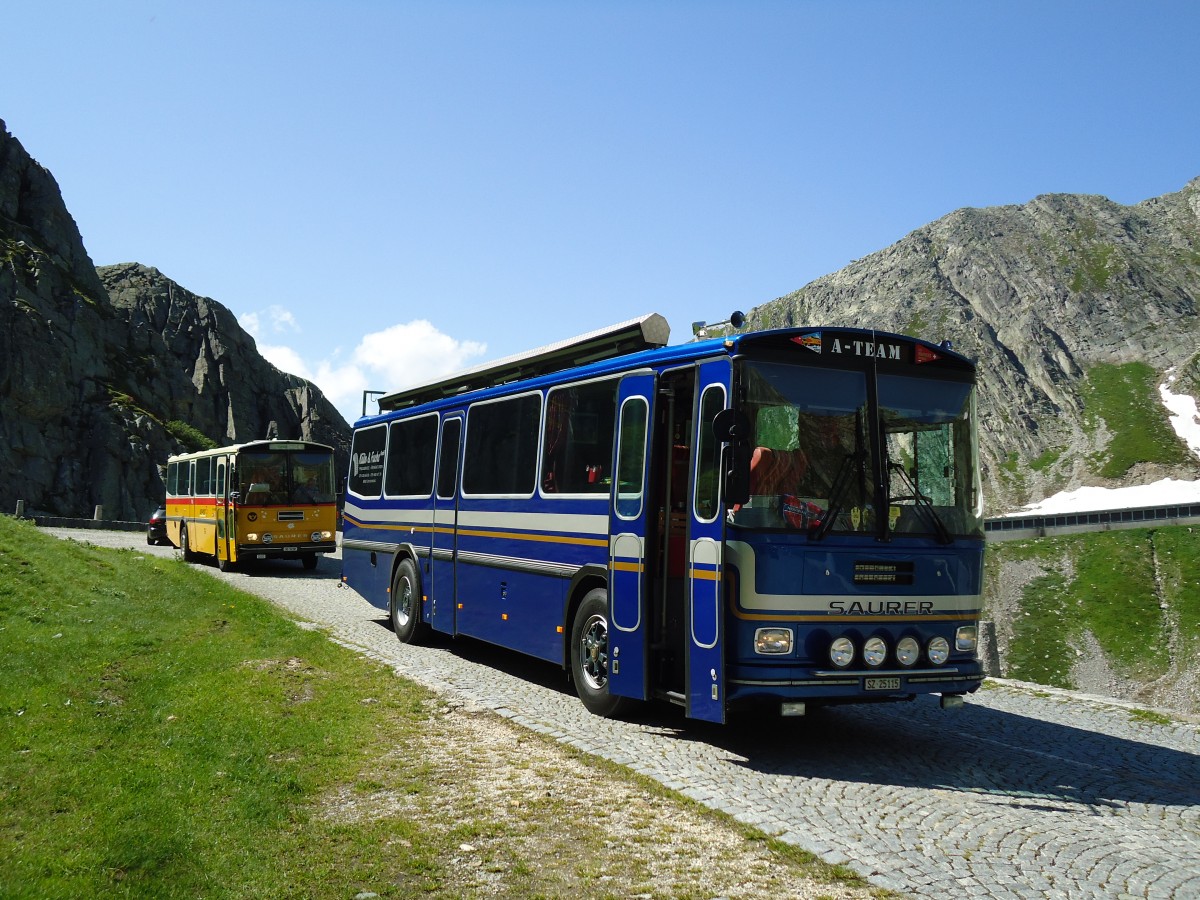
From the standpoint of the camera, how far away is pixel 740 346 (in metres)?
8.34

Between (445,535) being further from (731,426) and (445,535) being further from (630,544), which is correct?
(731,426)

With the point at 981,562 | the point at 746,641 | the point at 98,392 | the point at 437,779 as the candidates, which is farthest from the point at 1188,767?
the point at 98,392

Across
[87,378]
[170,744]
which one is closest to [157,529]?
[170,744]

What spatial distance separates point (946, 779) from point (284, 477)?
22.3 meters

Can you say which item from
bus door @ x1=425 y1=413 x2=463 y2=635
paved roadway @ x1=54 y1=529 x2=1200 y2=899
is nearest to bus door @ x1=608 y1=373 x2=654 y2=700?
paved roadway @ x1=54 y1=529 x2=1200 y2=899

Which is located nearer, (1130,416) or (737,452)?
(737,452)

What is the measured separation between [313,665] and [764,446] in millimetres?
6447

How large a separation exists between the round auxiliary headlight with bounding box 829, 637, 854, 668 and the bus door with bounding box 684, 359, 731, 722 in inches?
34.6

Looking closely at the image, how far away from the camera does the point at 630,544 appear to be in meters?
9.40

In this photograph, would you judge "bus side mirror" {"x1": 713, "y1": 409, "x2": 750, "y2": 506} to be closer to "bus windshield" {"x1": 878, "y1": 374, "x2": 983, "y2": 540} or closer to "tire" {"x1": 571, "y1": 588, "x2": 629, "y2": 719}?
"bus windshield" {"x1": 878, "y1": 374, "x2": 983, "y2": 540}

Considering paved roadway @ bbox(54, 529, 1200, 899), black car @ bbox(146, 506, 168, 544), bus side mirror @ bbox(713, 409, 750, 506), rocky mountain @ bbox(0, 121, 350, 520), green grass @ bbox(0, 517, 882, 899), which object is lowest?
paved roadway @ bbox(54, 529, 1200, 899)

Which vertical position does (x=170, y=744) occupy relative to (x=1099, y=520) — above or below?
below

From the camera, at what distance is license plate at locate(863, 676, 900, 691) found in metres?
8.19

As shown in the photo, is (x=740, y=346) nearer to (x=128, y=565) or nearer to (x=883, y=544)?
(x=883, y=544)
